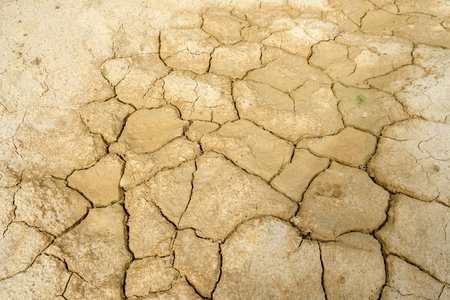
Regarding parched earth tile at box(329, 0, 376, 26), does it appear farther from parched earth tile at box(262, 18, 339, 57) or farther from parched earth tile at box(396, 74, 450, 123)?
parched earth tile at box(396, 74, 450, 123)

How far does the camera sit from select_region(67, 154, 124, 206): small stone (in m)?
2.01

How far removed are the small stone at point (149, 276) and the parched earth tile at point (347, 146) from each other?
122cm

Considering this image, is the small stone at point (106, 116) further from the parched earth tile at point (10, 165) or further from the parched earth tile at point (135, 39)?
the parched earth tile at point (135, 39)

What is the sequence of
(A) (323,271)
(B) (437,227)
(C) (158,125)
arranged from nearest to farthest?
(A) (323,271)
(B) (437,227)
(C) (158,125)

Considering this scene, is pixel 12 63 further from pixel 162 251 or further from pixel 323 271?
pixel 323 271

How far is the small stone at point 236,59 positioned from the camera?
2785 mm

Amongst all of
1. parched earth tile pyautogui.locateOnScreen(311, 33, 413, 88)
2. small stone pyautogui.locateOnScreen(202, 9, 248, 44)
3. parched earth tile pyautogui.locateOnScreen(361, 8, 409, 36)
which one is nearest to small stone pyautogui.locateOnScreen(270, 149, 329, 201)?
parched earth tile pyautogui.locateOnScreen(311, 33, 413, 88)

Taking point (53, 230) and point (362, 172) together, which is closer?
point (53, 230)

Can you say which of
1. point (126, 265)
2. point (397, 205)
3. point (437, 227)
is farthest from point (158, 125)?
point (437, 227)

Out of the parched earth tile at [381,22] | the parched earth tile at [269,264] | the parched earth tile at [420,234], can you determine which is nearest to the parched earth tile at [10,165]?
the parched earth tile at [269,264]

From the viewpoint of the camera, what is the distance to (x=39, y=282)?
5.30 ft

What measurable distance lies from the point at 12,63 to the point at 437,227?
3.28 meters

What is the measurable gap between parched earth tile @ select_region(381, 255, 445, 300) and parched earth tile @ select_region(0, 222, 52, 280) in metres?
1.82

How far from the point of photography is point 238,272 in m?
1.66
